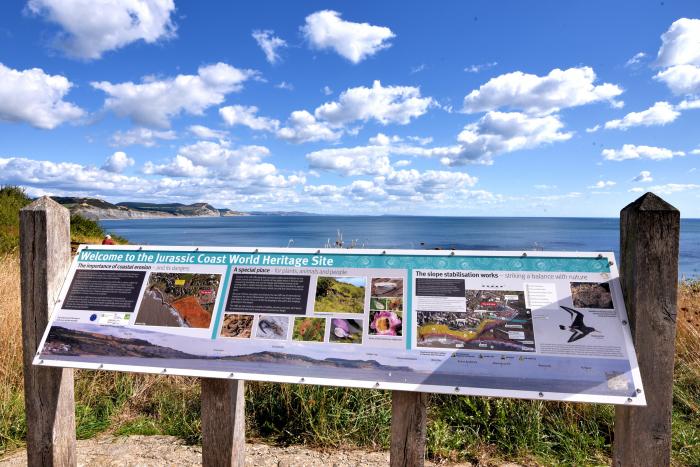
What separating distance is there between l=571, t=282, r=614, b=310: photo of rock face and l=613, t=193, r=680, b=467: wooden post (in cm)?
10

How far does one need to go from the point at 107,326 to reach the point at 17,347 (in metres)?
2.72

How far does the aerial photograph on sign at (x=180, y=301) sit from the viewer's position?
251cm

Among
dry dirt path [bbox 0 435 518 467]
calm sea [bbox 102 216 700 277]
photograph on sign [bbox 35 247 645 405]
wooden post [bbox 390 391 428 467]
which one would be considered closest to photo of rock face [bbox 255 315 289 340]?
photograph on sign [bbox 35 247 645 405]

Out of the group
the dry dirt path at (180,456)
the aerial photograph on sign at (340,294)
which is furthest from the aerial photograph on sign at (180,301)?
the dry dirt path at (180,456)

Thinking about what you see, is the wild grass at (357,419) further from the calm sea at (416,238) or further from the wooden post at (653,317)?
the calm sea at (416,238)

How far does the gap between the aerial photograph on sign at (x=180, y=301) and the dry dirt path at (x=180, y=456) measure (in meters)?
1.42

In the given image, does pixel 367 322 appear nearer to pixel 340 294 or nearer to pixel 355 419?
pixel 340 294

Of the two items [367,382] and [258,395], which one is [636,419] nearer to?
[367,382]

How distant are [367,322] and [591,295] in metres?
1.08

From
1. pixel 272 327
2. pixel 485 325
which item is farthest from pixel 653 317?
pixel 272 327

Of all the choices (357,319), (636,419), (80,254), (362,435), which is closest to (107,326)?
(80,254)

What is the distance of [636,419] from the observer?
7.24ft

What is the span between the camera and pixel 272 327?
238 cm

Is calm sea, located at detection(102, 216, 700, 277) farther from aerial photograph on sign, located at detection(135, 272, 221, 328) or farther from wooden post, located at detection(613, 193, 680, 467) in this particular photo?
wooden post, located at detection(613, 193, 680, 467)
